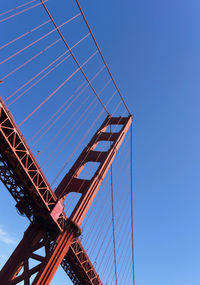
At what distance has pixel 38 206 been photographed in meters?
13.2

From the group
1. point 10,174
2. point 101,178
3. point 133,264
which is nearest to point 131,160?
point 101,178

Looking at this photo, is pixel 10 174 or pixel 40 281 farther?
pixel 10 174

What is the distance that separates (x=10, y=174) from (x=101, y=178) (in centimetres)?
586

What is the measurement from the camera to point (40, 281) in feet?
37.4

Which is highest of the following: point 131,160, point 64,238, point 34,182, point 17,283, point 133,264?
point 131,160

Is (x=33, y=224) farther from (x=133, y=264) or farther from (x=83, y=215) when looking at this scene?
(x=133, y=264)

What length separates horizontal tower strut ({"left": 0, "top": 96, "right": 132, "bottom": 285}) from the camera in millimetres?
11336

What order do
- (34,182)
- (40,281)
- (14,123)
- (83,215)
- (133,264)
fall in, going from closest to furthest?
(14,123), (40,281), (34,182), (83,215), (133,264)

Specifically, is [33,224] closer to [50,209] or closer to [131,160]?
[50,209]

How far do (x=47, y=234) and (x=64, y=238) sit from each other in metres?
1.56

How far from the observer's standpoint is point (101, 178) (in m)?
15.8

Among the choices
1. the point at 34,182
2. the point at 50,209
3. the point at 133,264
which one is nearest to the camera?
the point at 34,182

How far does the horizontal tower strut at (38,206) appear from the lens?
446 inches

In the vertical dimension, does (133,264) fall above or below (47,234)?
above
